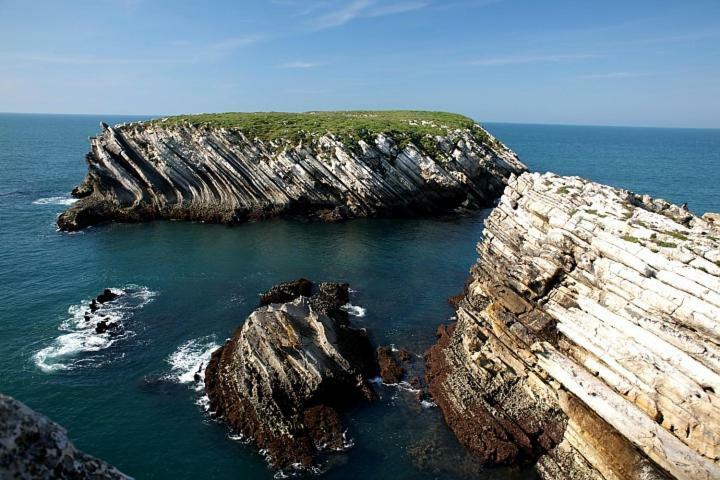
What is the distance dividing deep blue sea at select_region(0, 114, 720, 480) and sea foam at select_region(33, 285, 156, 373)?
155 millimetres

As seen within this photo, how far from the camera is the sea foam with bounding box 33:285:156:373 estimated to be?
35.4 metres

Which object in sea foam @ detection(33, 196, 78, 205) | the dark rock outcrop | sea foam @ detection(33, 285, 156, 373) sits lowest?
the dark rock outcrop

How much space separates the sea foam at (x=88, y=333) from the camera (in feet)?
116

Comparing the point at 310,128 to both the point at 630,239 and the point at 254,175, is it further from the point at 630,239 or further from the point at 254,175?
the point at 630,239

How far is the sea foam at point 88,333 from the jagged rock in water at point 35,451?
3151 cm

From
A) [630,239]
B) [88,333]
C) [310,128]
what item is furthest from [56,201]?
[630,239]

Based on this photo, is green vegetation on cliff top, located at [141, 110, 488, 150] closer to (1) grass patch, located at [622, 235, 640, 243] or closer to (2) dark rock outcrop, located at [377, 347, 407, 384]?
(2) dark rock outcrop, located at [377, 347, 407, 384]

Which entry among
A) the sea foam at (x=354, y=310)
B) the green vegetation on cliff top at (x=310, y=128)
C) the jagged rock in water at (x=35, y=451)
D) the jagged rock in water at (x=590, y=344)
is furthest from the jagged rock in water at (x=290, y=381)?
the green vegetation on cliff top at (x=310, y=128)

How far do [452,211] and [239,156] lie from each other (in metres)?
40.1

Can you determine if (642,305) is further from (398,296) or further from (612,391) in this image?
(398,296)

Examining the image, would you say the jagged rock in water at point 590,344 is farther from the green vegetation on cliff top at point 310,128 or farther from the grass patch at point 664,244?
the green vegetation on cliff top at point 310,128

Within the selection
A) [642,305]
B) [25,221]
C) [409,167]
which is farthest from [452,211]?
[25,221]

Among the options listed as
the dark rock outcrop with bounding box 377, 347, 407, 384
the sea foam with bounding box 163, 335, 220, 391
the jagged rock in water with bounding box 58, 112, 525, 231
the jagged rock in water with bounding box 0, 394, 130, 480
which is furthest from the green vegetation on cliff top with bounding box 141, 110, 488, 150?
the jagged rock in water with bounding box 0, 394, 130, 480

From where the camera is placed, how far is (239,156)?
3093 inches
